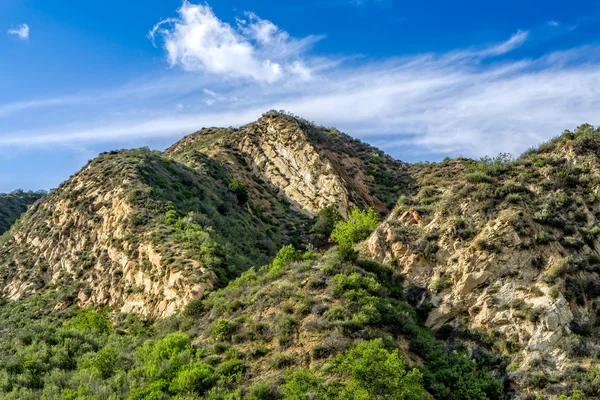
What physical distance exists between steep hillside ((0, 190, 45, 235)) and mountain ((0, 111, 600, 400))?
34008 mm

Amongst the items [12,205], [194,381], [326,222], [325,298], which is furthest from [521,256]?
[12,205]

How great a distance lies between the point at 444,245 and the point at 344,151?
133ft

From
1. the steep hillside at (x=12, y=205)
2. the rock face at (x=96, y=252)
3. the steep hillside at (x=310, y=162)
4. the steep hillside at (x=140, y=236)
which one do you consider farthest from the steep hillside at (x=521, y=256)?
the steep hillside at (x=12, y=205)

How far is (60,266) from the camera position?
37969mm

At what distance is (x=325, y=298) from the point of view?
73.9 ft

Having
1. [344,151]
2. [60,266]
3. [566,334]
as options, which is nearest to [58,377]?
[60,266]

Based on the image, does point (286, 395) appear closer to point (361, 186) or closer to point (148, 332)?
point (148, 332)

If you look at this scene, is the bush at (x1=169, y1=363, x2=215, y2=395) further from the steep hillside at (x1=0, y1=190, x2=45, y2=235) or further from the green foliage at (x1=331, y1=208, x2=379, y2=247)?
the steep hillside at (x1=0, y1=190, x2=45, y2=235)

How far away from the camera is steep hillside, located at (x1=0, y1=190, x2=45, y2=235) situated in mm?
72506

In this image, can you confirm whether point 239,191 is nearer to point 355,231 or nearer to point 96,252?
point 96,252

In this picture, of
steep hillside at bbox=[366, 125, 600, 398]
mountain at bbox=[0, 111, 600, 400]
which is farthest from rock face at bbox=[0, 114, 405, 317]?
steep hillside at bbox=[366, 125, 600, 398]

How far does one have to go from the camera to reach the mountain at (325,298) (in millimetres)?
19125

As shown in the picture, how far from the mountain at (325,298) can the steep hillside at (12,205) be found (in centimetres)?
3401

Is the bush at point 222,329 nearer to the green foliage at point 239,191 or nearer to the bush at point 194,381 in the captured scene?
the bush at point 194,381
